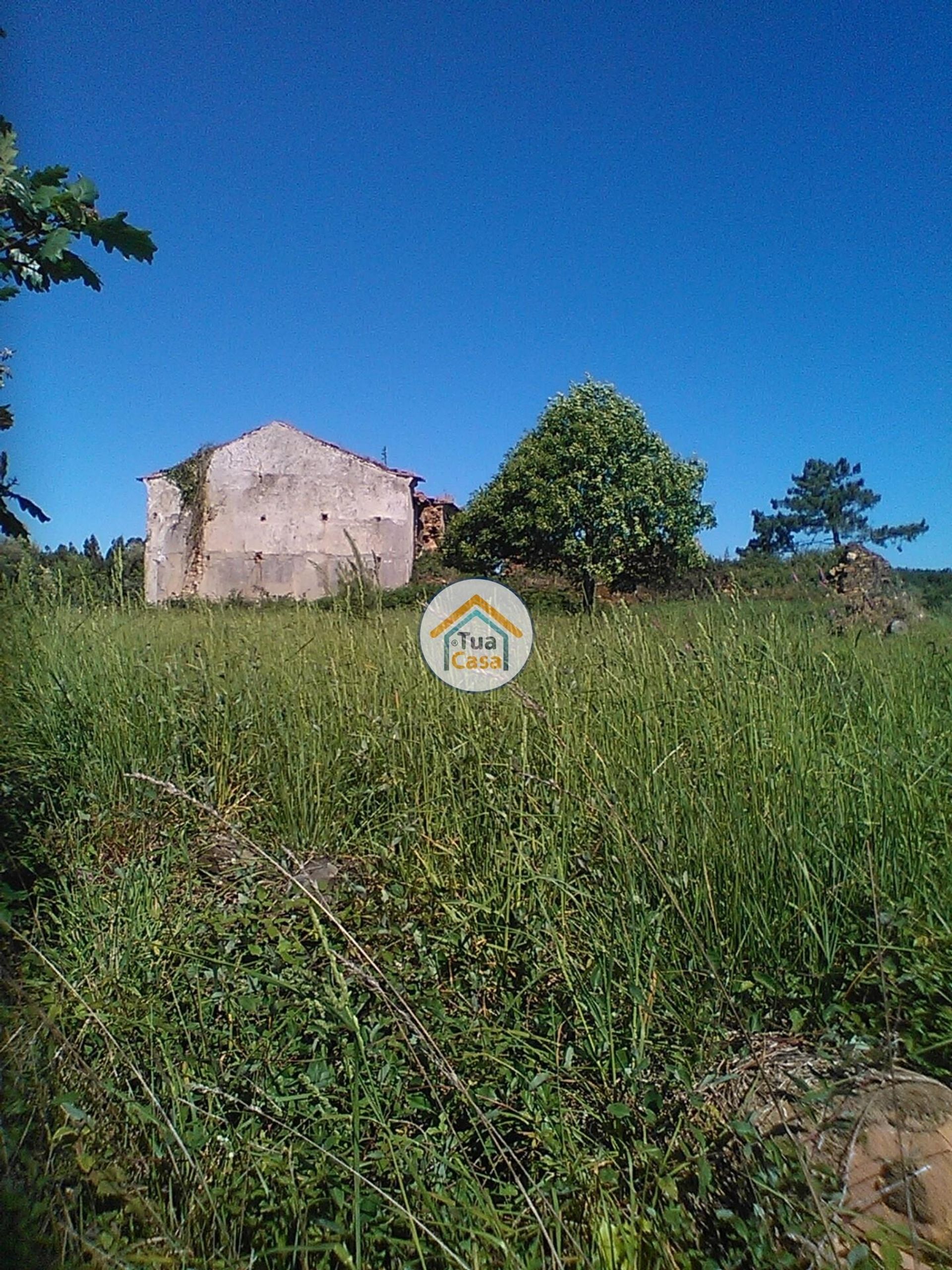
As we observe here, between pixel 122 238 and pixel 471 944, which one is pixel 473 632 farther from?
pixel 122 238

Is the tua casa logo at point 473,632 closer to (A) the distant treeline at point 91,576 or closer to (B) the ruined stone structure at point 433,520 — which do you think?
(A) the distant treeline at point 91,576

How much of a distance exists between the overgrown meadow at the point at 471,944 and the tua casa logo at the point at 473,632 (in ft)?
0.68

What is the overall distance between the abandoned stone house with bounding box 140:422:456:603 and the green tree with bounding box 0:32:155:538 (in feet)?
63.8

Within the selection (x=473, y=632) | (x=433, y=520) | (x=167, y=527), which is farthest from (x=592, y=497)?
(x=473, y=632)

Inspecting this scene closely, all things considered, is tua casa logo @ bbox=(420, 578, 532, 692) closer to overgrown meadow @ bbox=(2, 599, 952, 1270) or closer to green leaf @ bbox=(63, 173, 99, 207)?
overgrown meadow @ bbox=(2, 599, 952, 1270)

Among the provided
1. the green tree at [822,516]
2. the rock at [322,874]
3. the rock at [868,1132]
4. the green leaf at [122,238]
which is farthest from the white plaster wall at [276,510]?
the rock at [868,1132]

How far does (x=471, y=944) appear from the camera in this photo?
6.76 feet

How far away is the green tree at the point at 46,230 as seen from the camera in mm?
1729

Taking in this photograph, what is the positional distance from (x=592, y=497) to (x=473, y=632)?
17.7 metres

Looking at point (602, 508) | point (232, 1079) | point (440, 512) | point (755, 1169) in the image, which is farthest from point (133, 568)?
point (440, 512)

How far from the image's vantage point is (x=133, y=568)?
4.75m

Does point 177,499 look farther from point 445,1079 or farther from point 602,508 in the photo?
point 445,1079

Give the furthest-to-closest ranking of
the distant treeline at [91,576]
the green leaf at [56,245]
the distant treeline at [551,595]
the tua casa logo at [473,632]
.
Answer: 1. the distant treeline at [91,576]
2. the distant treeline at [551,595]
3. the tua casa logo at [473,632]
4. the green leaf at [56,245]

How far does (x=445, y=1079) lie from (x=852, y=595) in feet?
10.7
